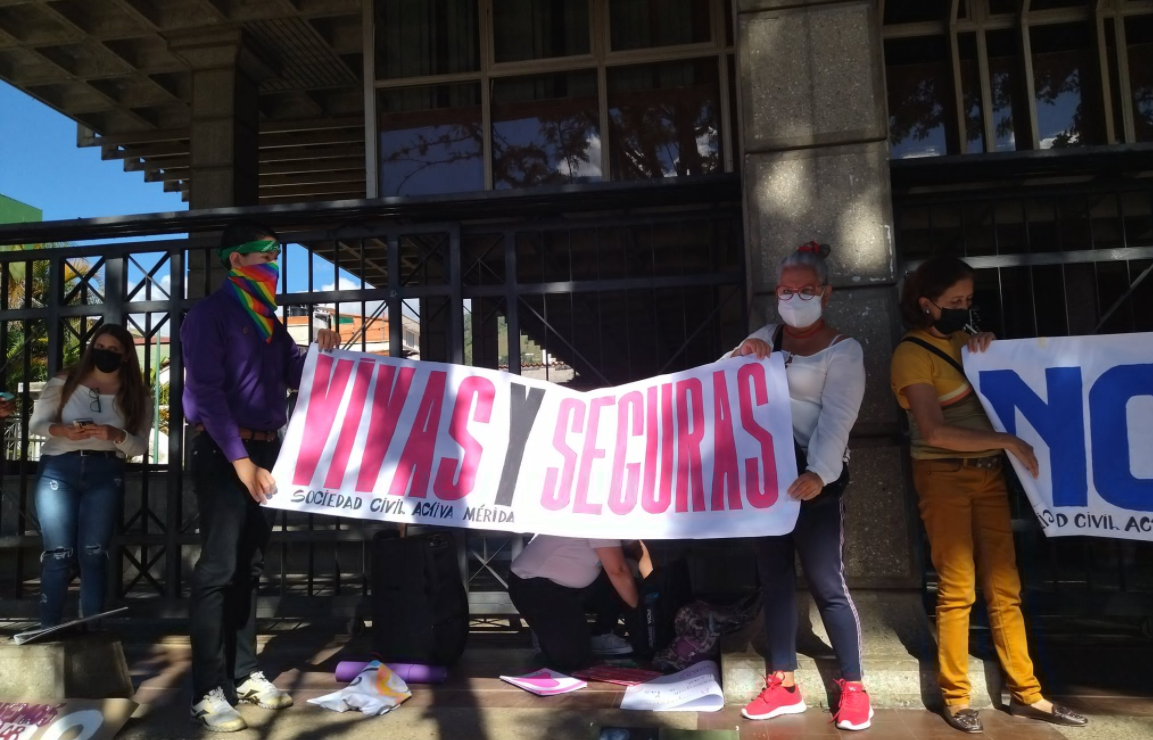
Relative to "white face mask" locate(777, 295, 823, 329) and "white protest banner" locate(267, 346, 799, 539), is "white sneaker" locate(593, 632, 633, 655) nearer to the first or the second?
"white protest banner" locate(267, 346, 799, 539)

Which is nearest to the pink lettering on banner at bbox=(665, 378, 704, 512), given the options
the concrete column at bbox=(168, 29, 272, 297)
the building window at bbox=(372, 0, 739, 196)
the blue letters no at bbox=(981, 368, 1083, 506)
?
the blue letters no at bbox=(981, 368, 1083, 506)

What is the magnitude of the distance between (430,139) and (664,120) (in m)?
2.45

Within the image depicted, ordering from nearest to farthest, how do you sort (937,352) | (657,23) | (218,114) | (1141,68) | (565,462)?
(937,352), (565,462), (1141,68), (657,23), (218,114)

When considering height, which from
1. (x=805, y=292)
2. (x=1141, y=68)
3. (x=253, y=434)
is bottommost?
(x=253, y=434)

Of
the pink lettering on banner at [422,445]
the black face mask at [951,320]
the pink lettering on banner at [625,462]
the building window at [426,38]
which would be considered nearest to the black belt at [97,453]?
the pink lettering on banner at [422,445]

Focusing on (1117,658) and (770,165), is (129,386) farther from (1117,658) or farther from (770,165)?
(1117,658)

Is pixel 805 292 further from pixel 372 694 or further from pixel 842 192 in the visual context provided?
pixel 372 694

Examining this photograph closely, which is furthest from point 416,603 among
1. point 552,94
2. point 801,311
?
point 552,94

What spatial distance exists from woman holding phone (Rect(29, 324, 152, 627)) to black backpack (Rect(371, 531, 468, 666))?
62.8 inches

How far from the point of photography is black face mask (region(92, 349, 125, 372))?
487 centimetres

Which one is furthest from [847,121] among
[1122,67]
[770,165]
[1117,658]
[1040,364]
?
[1122,67]

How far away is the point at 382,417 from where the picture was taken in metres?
4.45

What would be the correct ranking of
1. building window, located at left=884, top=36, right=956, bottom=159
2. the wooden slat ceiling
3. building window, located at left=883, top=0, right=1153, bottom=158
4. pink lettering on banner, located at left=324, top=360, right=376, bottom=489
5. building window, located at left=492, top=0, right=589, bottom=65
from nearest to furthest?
pink lettering on banner, located at left=324, top=360, right=376, bottom=489 < building window, located at left=883, top=0, right=1153, bottom=158 < building window, located at left=884, top=36, right=956, bottom=159 < building window, located at left=492, top=0, right=589, bottom=65 < the wooden slat ceiling

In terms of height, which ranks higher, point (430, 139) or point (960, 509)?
point (430, 139)
